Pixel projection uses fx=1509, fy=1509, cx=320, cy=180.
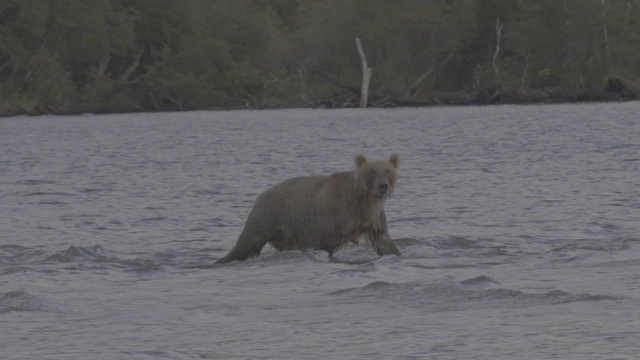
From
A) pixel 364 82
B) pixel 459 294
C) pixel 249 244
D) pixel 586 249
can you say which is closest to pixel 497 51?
pixel 364 82

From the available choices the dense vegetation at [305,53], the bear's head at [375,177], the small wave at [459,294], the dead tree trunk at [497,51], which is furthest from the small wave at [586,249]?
the dead tree trunk at [497,51]

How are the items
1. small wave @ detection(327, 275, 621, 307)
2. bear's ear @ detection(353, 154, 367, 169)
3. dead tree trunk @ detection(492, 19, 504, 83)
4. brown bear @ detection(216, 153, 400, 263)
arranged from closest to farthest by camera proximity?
small wave @ detection(327, 275, 621, 307) → brown bear @ detection(216, 153, 400, 263) → bear's ear @ detection(353, 154, 367, 169) → dead tree trunk @ detection(492, 19, 504, 83)

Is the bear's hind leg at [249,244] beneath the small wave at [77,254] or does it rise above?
above

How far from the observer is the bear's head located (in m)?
13.4

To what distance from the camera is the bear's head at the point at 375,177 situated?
13.4m

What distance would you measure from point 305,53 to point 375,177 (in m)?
76.7

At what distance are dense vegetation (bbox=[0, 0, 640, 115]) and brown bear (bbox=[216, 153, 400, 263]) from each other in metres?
68.6

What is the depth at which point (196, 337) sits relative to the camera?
9289 mm

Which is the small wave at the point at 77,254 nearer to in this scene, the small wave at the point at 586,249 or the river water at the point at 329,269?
the river water at the point at 329,269

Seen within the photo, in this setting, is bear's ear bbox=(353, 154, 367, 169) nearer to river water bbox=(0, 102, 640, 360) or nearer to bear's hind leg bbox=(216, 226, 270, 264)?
river water bbox=(0, 102, 640, 360)

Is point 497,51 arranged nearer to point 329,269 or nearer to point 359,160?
point 359,160

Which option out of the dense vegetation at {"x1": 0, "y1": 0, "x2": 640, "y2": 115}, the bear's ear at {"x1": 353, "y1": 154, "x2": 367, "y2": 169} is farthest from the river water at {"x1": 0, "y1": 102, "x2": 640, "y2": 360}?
the dense vegetation at {"x1": 0, "y1": 0, "x2": 640, "y2": 115}

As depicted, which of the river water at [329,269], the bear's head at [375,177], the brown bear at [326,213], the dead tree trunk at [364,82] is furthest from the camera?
the dead tree trunk at [364,82]

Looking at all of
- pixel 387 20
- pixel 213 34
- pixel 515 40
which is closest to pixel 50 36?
pixel 213 34
